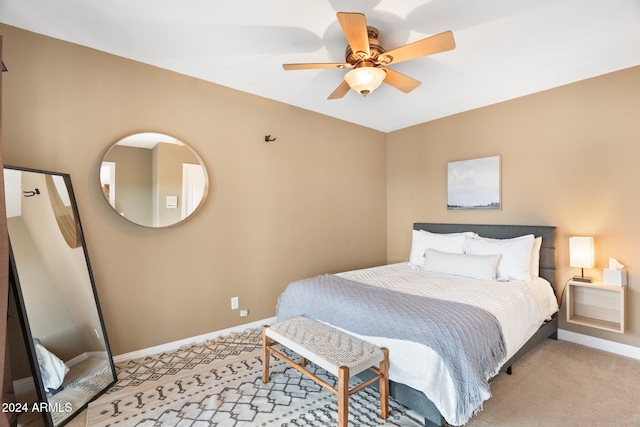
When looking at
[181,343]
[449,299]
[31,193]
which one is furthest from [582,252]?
[31,193]

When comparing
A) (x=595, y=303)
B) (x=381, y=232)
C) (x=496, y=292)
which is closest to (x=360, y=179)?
(x=381, y=232)

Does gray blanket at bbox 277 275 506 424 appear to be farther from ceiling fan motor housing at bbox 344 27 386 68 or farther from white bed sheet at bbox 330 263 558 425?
ceiling fan motor housing at bbox 344 27 386 68

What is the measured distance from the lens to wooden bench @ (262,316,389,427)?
1.70m

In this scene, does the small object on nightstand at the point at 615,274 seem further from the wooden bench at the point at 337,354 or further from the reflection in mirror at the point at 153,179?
the reflection in mirror at the point at 153,179

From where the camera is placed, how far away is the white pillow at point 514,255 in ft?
9.82

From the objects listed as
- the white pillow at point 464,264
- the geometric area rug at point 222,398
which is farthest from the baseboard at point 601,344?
the geometric area rug at point 222,398

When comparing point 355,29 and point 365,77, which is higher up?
point 355,29

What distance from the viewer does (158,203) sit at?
2812 mm

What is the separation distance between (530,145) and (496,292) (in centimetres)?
194

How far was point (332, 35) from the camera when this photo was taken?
7.57ft

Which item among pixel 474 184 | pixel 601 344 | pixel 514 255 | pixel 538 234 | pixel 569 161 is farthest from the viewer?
pixel 474 184

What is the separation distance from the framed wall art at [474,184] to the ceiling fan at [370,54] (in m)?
1.88

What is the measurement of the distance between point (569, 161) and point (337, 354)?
10.4 ft

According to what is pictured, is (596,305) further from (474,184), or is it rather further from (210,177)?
(210,177)
